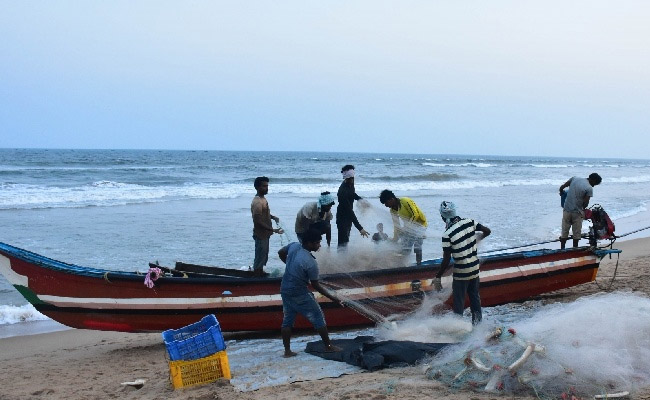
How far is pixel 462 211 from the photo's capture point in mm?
21125

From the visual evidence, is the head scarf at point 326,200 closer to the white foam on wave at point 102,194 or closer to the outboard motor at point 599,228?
the outboard motor at point 599,228

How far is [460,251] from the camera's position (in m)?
6.33

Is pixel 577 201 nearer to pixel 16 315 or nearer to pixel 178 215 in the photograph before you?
pixel 16 315

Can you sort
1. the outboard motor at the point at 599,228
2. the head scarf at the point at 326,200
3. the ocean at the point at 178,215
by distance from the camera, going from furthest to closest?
the ocean at the point at 178,215 → the outboard motor at the point at 599,228 → the head scarf at the point at 326,200

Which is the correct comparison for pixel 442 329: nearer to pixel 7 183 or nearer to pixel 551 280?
pixel 551 280

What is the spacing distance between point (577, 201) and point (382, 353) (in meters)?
5.27

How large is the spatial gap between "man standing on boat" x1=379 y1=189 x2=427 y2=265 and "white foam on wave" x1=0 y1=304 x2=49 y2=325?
5.24 metres

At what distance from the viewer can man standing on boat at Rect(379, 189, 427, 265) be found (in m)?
7.85

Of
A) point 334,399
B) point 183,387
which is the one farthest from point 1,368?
point 334,399

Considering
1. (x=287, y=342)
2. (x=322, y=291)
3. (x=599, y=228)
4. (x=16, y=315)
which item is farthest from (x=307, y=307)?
(x=599, y=228)

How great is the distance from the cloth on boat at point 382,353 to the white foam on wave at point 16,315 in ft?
15.5

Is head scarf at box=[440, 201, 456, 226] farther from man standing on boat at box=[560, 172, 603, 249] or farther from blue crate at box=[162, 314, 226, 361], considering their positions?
man standing on boat at box=[560, 172, 603, 249]

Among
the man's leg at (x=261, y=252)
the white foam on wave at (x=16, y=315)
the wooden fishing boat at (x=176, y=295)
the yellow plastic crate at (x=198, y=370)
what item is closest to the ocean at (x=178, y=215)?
the white foam on wave at (x=16, y=315)

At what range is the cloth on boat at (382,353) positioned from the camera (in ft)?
18.6
